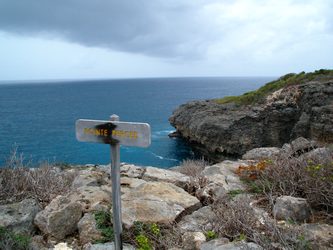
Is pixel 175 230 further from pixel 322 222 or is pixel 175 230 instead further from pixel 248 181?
pixel 248 181

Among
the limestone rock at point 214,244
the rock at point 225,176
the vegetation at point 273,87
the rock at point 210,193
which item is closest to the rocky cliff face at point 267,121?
the vegetation at point 273,87

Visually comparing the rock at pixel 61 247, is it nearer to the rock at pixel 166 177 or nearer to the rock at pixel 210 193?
the rock at pixel 210 193

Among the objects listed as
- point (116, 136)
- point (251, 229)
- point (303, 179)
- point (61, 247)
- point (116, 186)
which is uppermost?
point (116, 136)

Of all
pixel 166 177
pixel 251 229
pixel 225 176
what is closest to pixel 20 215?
pixel 166 177

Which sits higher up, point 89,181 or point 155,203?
point 155,203

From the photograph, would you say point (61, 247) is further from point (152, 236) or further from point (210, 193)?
point (210, 193)

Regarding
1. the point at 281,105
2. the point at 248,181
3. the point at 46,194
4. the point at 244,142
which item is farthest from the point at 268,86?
the point at 46,194

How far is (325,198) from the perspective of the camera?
6.31 meters

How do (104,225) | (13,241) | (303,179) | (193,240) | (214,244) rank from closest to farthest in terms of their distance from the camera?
(214,244) → (193,240) → (13,241) → (104,225) → (303,179)

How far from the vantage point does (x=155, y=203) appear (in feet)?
21.9

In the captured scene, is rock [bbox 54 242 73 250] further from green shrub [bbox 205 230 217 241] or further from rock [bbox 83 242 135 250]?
green shrub [bbox 205 230 217 241]

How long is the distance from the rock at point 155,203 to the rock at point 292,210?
1.71m

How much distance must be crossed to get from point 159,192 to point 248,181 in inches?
109

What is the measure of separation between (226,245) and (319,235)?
149 centimetres
